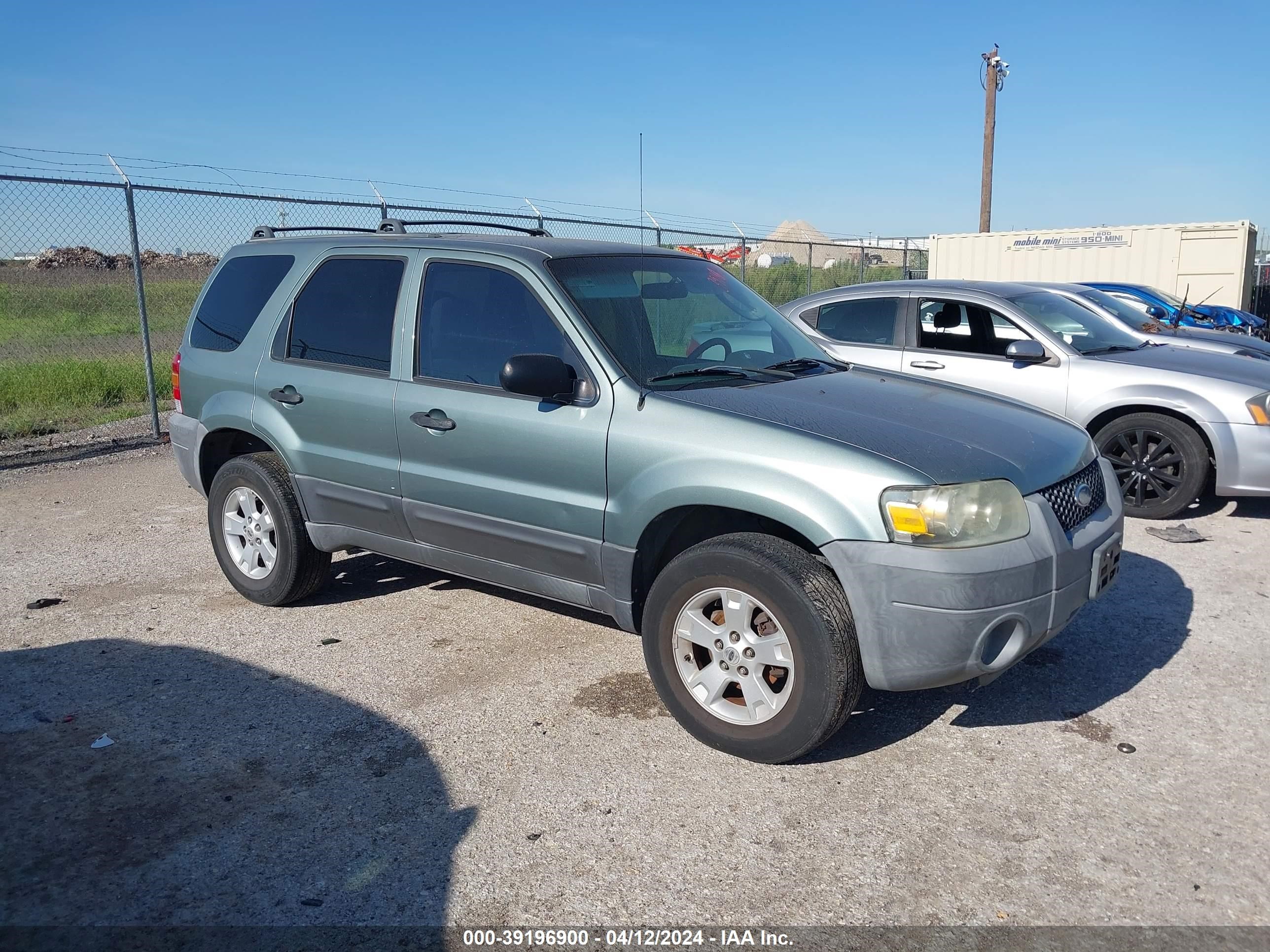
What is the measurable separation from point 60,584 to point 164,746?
2.45 m

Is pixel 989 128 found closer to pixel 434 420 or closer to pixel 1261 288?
pixel 1261 288

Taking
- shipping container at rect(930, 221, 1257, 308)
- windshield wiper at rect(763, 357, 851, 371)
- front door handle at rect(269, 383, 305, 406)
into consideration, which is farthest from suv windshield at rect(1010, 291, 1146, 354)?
shipping container at rect(930, 221, 1257, 308)

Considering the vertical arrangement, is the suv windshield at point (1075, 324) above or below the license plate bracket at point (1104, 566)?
above

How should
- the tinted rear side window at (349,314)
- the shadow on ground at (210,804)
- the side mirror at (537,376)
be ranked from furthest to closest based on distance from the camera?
1. the tinted rear side window at (349,314)
2. the side mirror at (537,376)
3. the shadow on ground at (210,804)

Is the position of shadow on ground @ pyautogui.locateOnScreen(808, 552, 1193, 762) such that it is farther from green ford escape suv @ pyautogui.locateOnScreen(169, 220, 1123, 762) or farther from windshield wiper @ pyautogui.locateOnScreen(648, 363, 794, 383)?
windshield wiper @ pyautogui.locateOnScreen(648, 363, 794, 383)

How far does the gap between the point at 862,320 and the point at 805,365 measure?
3553mm

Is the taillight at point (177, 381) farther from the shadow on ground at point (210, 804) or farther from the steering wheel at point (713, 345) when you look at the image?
the steering wheel at point (713, 345)

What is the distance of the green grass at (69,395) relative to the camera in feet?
34.3

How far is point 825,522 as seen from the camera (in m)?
3.31

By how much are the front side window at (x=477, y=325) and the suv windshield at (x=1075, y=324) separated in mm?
4632

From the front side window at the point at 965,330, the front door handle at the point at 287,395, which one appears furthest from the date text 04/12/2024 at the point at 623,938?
the front side window at the point at 965,330

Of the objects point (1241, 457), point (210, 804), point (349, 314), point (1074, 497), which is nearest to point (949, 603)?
point (1074, 497)

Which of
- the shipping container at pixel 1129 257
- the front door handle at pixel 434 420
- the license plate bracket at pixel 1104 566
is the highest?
the shipping container at pixel 1129 257

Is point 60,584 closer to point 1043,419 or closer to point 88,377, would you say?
point 1043,419
